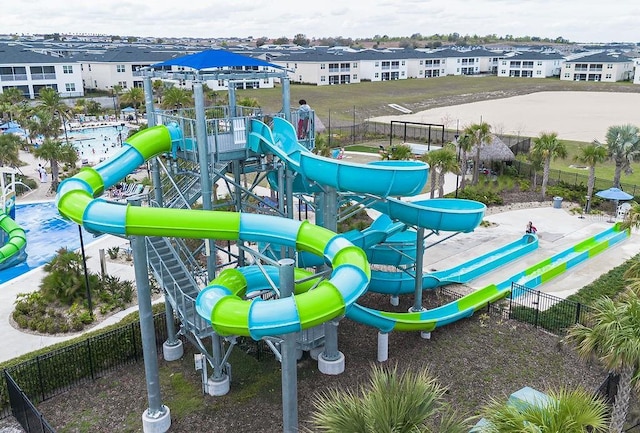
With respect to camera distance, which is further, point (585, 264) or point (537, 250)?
point (537, 250)

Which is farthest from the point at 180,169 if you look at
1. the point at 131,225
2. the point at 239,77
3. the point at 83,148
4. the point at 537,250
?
the point at 83,148

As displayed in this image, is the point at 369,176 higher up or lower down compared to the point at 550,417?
higher up

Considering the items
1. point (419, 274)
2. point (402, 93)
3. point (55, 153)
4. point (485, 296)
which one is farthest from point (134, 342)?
point (402, 93)

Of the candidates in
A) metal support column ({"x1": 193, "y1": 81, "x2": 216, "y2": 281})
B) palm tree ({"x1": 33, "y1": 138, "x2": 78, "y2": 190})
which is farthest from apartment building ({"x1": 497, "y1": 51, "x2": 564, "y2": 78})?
metal support column ({"x1": 193, "y1": 81, "x2": 216, "y2": 281})

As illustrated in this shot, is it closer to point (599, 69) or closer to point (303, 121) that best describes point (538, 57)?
point (599, 69)

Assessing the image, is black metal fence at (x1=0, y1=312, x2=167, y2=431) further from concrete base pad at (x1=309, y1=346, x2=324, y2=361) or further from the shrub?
Result: the shrub

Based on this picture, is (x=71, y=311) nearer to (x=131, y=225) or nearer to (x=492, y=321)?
(x=131, y=225)
